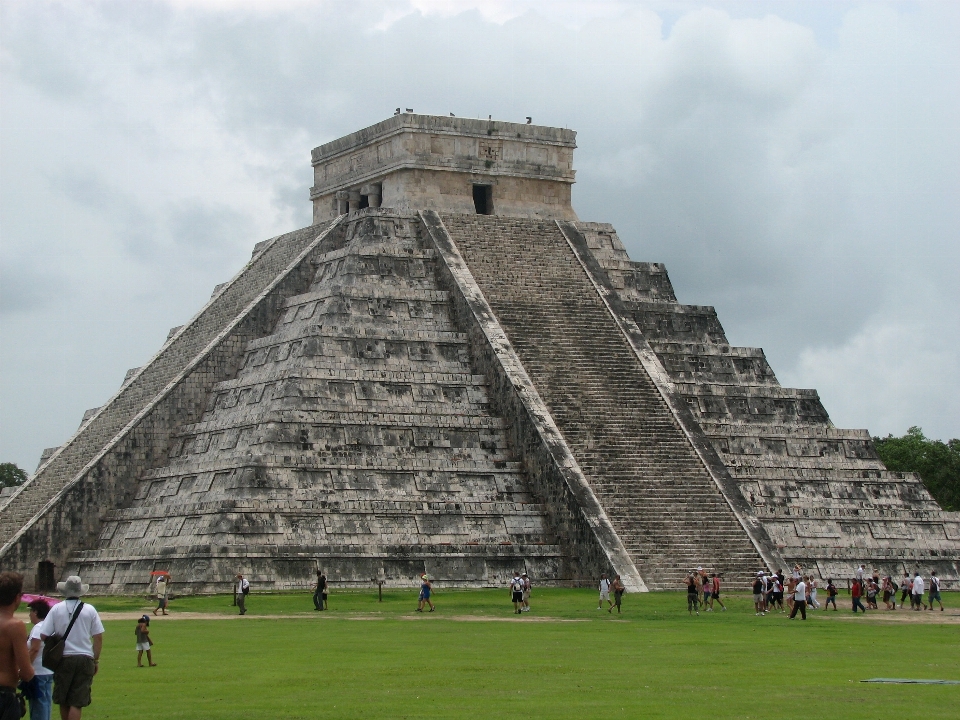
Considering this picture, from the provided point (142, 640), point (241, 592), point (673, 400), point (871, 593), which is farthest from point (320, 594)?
point (673, 400)

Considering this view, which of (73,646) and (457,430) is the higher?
(457,430)

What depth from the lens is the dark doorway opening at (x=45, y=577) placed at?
3319 cm

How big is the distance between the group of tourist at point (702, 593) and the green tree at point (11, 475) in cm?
4047

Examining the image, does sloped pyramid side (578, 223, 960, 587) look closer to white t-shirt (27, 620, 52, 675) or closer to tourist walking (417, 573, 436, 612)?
tourist walking (417, 573, 436, 612)

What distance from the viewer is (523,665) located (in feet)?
59.1

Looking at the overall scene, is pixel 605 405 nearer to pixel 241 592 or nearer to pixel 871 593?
pixel 871 593

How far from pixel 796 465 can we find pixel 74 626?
2756cm

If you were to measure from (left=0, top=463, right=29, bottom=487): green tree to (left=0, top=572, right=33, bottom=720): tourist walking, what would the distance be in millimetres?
54553

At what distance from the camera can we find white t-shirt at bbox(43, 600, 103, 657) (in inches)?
467

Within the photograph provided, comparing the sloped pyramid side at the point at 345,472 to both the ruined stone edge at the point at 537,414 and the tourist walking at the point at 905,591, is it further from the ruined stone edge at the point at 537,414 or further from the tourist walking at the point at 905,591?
the tourist walking at the point at 905,591

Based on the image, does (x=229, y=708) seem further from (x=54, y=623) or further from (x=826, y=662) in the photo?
(x=826, y=662)

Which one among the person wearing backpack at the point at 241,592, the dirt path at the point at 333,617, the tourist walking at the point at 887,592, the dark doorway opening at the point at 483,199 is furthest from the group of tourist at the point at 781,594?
the dark doorway opening at the point at 483,199

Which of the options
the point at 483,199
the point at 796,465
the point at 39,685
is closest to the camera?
the point at 39,685

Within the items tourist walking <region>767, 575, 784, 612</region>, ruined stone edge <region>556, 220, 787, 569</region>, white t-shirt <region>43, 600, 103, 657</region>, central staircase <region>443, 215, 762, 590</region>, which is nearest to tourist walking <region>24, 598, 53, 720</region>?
white t-shirt <region>43, 600, 103, 657</region>
